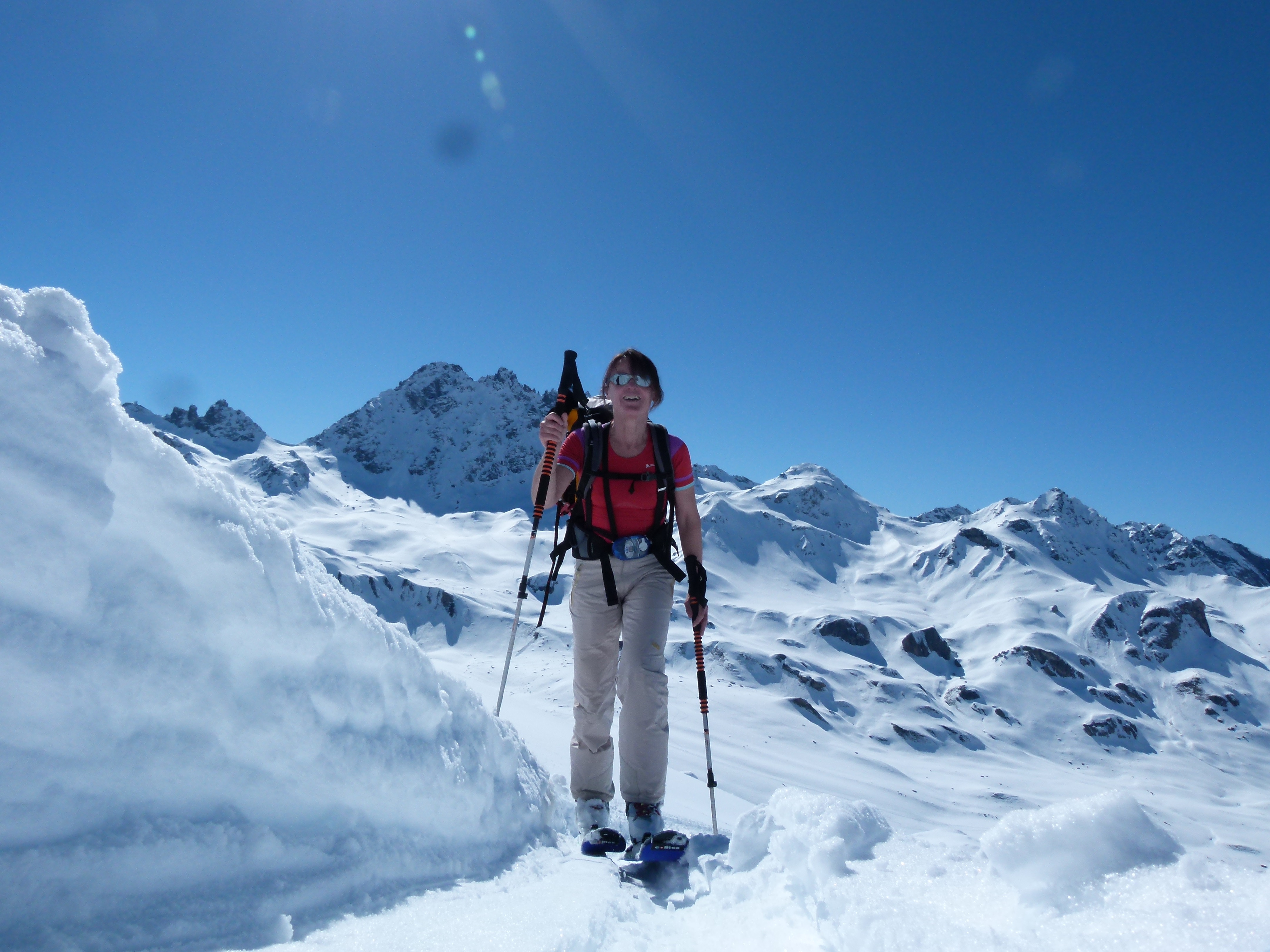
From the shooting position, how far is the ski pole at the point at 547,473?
5.14m

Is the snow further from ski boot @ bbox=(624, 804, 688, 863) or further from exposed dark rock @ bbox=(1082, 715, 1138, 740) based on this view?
exposed dark rock @ bbox=(1082, 715, 1138, 740)

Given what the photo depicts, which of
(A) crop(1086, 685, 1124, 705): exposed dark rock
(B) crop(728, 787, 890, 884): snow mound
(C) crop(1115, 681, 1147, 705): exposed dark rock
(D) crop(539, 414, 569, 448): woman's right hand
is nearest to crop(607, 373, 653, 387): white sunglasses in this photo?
(D) crop(539, 414, 569, 448): woman's right hand

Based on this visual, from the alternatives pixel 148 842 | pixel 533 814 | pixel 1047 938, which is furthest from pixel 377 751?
pixel 1047 938

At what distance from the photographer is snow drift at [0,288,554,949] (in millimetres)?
1974

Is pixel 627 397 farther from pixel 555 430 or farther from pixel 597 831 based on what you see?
pixel 597 831

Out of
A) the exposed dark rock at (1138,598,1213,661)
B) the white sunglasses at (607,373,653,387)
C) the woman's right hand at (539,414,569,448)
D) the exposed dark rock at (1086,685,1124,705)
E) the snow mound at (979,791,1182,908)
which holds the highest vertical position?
the exposed dark rock at (1138,598,1213,661)

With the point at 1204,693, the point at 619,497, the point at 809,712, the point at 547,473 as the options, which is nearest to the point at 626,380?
the point at 619,497

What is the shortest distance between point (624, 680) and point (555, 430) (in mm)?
2037

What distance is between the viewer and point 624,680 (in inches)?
170

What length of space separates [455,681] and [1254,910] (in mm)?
3637

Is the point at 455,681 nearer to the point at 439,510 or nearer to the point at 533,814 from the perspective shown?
the point at 533,814

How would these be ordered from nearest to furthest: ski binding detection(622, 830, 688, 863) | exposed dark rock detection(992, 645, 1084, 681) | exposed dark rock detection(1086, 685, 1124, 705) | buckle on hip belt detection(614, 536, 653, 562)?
ski binding detection(622, 830, 688, 863)
buckle on hip belt detection(614, 536, 653, 562)
exposed dark rock detection(1086, 685, 1124, 705)
exposed dark rock detection(992, 645, 1084, 681)

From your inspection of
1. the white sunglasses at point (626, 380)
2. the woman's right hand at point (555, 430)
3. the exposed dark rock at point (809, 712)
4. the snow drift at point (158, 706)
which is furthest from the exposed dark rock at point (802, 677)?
the snow drift at point (158, 706)

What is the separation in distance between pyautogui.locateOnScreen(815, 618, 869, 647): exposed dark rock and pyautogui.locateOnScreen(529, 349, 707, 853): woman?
129m
